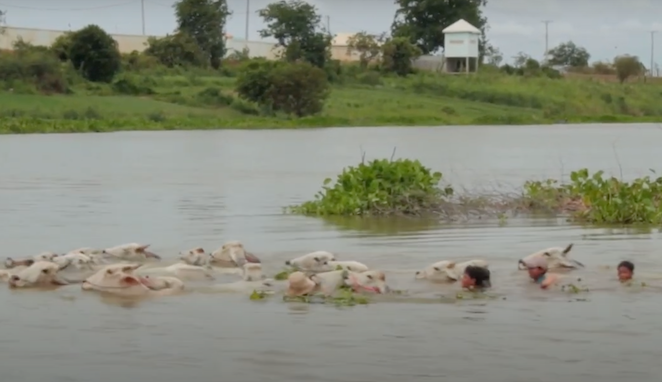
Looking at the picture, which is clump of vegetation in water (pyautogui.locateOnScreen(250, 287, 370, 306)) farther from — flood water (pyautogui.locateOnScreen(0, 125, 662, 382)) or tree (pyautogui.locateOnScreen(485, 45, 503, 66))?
tree (pyautogui.locateOnScreen(485, 45, 503, 66))

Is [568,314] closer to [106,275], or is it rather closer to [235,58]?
[106,275]

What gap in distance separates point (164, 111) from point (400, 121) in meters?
12.9

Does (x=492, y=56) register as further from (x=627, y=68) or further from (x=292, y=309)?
(x=292, y=309)

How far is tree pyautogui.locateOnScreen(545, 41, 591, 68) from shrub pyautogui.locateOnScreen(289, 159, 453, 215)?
9480cm

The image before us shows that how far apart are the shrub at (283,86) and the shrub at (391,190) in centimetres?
4019

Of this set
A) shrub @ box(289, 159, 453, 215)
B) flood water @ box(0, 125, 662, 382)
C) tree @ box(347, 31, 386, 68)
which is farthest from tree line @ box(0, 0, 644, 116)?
shrub @ box(289, 159, 453, 215)

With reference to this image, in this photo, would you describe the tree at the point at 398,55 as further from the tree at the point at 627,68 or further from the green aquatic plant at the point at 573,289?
the green aquatic plant at the point at 573,289

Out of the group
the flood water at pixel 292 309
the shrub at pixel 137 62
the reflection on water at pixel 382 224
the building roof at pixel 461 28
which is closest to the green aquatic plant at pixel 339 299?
the flood water at pixel 292 309

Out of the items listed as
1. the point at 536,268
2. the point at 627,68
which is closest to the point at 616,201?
the point at 536,268

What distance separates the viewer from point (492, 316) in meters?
9.67

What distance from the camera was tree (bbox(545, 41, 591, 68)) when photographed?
110750 millimetres

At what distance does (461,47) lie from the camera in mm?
85188

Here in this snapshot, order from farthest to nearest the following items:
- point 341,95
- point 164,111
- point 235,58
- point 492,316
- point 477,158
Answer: point 235,58 → point 341,95 → point 164,111 → point 477,158 → point 492,316

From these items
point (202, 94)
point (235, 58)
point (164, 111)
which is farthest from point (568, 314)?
point (235, 58)
